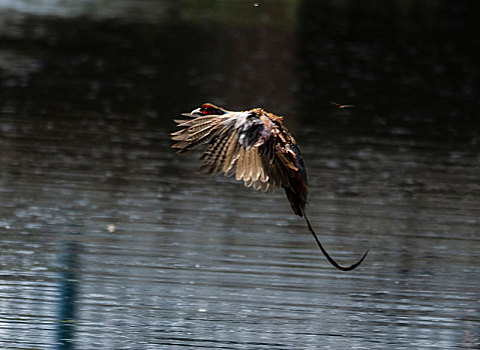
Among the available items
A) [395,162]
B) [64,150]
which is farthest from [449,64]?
[64,150]

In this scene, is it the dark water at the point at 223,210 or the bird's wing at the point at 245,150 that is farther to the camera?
the dark water at the point at 223,210

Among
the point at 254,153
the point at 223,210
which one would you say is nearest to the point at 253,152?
the point at 254,153

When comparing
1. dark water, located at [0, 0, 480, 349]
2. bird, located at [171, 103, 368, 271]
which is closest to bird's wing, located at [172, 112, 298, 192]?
bird, located at [171, 103, 368, 271]

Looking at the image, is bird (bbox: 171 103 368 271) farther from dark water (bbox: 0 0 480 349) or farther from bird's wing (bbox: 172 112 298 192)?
dark water (bbox: 0 0 480 349)

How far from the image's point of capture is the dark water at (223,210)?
715cm

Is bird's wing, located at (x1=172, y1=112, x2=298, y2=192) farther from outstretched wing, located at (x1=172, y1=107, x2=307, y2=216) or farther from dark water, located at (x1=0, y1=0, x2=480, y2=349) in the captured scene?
dark water, located at (x1=0, y1=0, x2=480, y2=349)

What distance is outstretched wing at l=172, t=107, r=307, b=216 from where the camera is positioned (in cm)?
571

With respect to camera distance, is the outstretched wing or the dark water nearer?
the outstretched wing

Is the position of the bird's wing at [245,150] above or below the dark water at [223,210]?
above

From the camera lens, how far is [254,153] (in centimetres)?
579

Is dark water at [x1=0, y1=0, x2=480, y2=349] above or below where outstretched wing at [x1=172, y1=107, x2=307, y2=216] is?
below

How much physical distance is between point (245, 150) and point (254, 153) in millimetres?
56

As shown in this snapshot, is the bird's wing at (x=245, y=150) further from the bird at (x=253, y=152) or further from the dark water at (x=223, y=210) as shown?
the dark water at (x=223, y=210)

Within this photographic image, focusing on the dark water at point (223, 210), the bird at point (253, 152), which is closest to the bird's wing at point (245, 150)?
the bird at point (253, 152)
